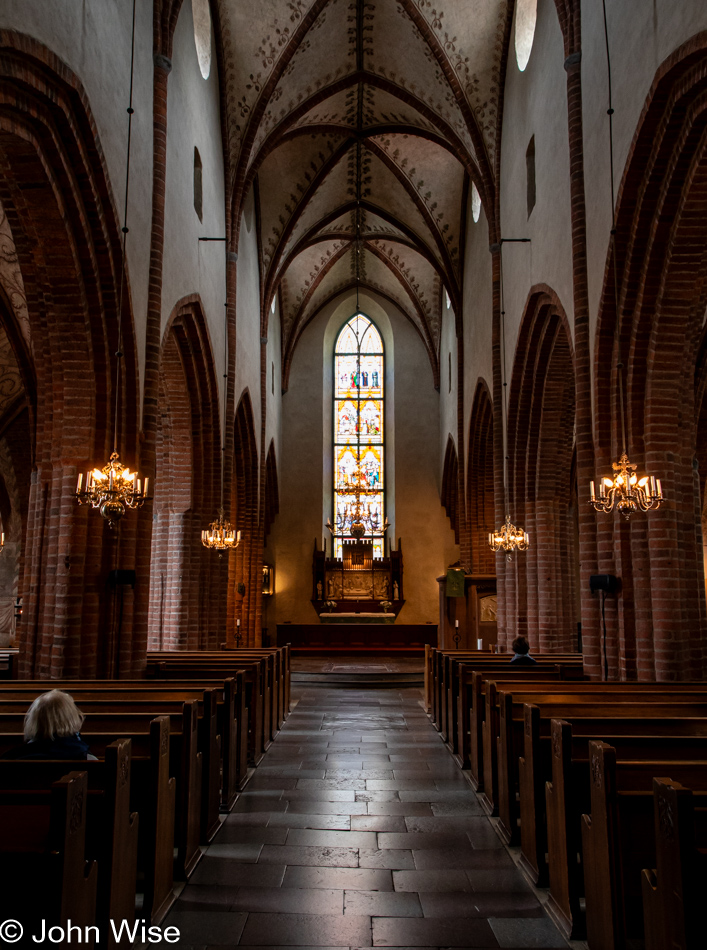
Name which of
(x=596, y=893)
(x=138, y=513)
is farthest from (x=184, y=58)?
(x=596, y=893)

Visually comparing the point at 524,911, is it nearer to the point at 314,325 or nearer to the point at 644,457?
the point at 644,457

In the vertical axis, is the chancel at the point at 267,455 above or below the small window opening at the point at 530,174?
below

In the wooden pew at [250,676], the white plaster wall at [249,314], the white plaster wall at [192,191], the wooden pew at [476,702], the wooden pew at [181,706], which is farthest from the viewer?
the white plaster wall at [249,314]

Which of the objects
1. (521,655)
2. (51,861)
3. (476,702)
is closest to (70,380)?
(476,702)

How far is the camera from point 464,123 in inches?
629

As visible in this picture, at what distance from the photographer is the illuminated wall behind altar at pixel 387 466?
26.0 meters

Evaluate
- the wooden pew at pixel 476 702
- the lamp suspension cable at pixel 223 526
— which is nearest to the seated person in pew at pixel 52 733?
the wooden pew at pixel 476 702

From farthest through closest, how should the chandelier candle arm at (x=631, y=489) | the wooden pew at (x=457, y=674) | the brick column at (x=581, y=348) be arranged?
the brick column at (x=581, y=348) < the wooden pew at (x=457, y=674) < the chandelier candle arm at (x=631, y=489)

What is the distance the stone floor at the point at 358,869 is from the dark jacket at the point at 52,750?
1.11 metres

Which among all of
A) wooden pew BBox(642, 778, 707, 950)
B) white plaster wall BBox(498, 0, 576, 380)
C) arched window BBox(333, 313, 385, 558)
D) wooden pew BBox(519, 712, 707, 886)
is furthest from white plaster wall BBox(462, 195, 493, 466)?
wooden pew BBox(642, 778, 707, 950)

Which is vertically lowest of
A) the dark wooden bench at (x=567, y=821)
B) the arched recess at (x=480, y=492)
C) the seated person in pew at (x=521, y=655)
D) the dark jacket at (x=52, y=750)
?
the dark wooden bench at (x=567, y=821)

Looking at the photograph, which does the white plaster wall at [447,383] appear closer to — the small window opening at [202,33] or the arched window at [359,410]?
the arched window at [359,410]

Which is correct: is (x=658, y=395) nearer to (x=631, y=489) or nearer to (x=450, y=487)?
(x=631, y=489)

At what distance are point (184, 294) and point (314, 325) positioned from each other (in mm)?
15400
